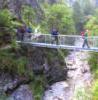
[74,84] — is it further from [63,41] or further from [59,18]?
[59,18]

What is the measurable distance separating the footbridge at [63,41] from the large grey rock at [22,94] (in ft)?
11.0

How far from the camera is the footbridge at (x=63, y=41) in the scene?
700 inches

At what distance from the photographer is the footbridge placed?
58.3ft

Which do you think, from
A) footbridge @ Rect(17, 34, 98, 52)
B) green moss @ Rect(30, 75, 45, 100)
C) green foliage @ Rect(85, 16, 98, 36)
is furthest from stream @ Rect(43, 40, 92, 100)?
footbridge @ Rect(17, 34, 98, 52)

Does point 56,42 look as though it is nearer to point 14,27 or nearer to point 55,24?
point 14,27

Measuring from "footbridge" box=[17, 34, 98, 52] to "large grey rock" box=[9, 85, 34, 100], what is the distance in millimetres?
3345

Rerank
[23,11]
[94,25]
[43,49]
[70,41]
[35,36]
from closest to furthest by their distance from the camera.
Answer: [70,41] < [35,36] < [43,49] < [23,11] < [94,25]

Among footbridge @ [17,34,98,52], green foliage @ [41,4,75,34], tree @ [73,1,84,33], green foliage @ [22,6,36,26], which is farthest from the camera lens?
tree @ [73,1,84,33]

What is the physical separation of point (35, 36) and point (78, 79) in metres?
5.75

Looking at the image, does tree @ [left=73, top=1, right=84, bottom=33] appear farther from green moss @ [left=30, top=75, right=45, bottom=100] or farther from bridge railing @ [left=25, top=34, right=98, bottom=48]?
bridge railing @ [left=25, top=34, right=98, bottom=48]

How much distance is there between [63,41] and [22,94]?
472 cm

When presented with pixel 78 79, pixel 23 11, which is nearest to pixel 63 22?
pixel 23 11

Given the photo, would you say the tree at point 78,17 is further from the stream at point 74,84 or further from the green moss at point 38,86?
the green moss at point 38,86

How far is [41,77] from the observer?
21.7m
